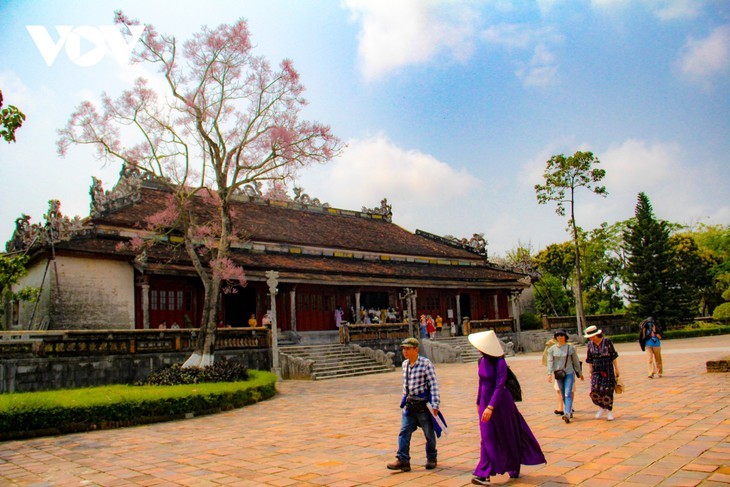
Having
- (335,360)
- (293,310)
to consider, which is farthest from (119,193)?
(335,360)

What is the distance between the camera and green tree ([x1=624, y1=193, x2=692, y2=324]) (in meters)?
34.1

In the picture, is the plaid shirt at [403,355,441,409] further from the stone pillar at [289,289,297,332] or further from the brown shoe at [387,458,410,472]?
the stone pillar at [289,289,297,332]

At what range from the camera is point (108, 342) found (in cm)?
1538

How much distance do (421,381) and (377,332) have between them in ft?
57.4

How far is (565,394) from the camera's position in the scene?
8.68m

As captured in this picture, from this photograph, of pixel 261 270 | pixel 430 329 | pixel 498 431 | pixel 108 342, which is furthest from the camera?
pixel 430 329

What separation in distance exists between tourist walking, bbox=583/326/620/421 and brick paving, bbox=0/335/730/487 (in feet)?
0.91

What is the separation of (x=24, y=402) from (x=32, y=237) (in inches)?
423

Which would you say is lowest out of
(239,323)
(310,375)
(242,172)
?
(310,375)

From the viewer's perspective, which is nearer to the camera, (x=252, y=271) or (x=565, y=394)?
(x=565, y=394)

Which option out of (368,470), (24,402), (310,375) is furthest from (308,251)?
(368,470)

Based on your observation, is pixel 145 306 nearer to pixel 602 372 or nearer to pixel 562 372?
pixel 562 372

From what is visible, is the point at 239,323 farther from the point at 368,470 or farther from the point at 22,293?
the point at 368,470

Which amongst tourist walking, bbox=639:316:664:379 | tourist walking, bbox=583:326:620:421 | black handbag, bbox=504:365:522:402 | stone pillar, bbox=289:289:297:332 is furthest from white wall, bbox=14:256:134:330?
black handbag, bbox=504:365:522:402
